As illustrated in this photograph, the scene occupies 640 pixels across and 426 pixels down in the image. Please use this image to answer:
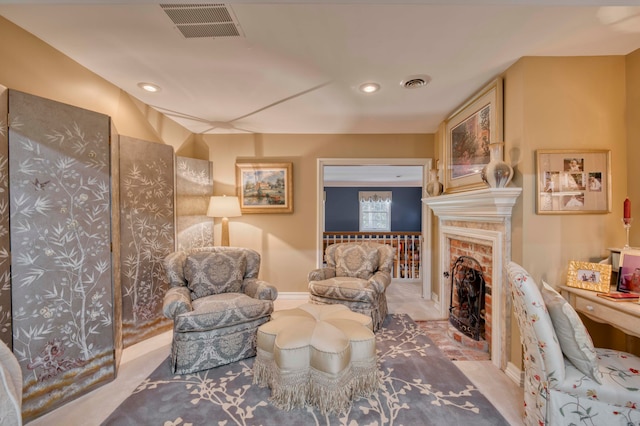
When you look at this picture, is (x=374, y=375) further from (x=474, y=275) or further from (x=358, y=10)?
(x=358, y=10)

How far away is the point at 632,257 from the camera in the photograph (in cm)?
172

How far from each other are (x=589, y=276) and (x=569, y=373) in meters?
0.78

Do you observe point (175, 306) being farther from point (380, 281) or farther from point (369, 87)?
point (369, 87)

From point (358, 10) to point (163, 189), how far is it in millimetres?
2466

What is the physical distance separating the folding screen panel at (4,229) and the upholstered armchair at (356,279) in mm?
2267

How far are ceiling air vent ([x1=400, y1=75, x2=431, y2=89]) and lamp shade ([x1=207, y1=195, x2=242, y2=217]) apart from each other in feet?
7.84

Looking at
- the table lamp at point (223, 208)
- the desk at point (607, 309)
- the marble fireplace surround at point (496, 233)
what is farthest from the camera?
the table lamp at point (223, 208)

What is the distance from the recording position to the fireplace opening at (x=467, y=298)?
2.56 metres

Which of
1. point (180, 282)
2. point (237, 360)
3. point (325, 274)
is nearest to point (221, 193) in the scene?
point (180, 282)

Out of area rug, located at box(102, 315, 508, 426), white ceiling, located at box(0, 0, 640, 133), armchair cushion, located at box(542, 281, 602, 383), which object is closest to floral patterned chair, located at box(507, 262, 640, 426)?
armchair cushion, located at box(542, 281, 602, 383)

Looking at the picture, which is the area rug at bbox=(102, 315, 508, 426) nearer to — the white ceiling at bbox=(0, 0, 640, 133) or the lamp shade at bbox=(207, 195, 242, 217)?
the lamp shade at bbox=(207, 195, 242, 217)

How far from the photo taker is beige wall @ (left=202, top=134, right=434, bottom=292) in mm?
3820

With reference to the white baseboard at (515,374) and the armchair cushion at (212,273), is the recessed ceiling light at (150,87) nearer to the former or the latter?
the armchair cushion at (212,273)

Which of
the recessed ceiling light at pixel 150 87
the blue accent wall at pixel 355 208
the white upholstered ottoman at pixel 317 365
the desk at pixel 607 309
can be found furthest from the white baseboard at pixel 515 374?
the blue accent wall at pixel 355 208
